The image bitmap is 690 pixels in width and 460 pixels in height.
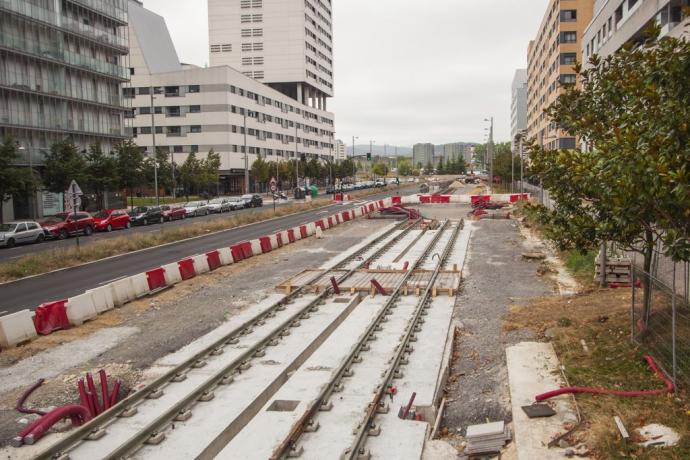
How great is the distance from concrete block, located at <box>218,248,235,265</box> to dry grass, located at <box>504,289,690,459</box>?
511 inches

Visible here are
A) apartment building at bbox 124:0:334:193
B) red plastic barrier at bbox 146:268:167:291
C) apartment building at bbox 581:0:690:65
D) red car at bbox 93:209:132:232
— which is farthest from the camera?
apartment building at bbox 124:0:334:193

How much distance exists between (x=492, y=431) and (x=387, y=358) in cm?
434

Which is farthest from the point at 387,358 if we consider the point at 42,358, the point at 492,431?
the point at 42,358

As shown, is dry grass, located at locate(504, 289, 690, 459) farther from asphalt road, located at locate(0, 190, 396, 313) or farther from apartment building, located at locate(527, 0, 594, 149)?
apartment building, located at locate(527, 0, 594, 149)

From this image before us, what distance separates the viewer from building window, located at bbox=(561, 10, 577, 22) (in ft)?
277

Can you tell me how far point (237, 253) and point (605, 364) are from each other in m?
18.2

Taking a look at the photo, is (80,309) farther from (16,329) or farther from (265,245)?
(265,245)

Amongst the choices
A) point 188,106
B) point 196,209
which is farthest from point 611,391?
point 188,106

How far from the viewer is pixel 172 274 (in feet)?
69.5

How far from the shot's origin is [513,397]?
986cm

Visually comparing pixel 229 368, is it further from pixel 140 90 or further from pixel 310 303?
pixel 140 90

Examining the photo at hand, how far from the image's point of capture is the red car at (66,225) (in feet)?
124

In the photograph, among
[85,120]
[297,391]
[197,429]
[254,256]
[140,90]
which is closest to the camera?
[197,429]

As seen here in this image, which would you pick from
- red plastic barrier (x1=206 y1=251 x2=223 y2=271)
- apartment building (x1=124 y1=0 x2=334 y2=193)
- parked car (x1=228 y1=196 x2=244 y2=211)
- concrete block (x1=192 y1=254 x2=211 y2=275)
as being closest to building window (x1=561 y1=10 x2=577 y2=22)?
apartment building (x1=124 y1=0 x2=334 y2=193)
